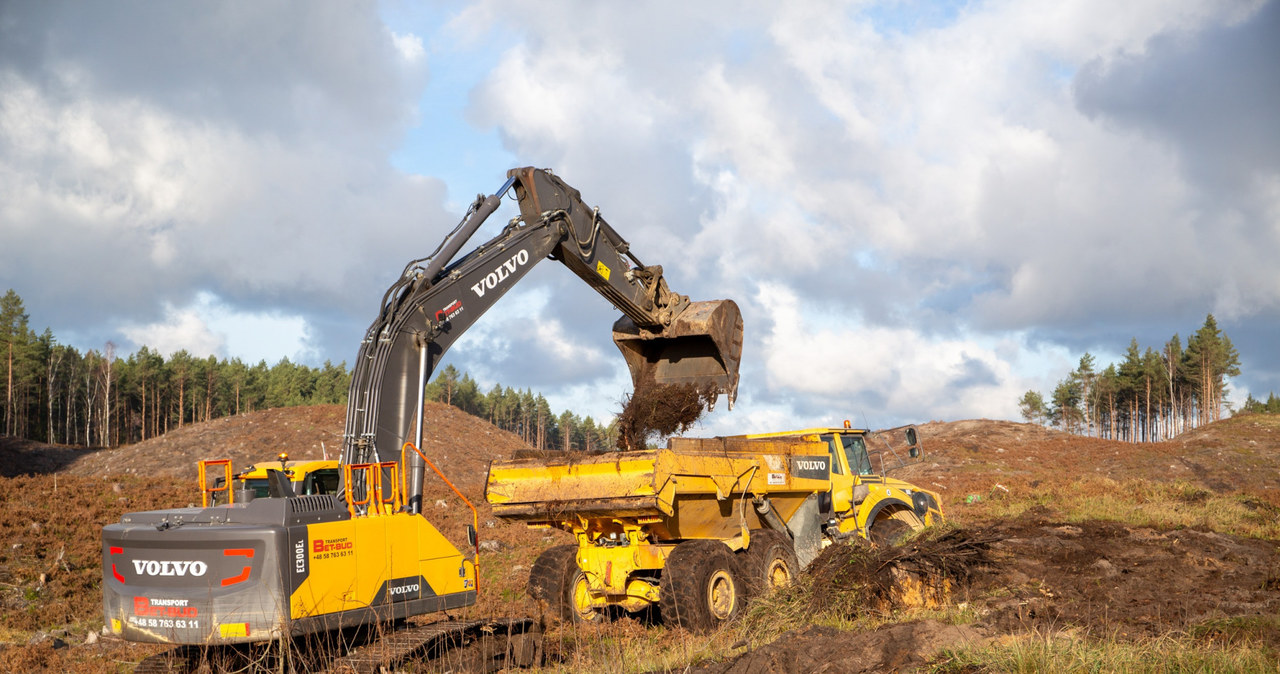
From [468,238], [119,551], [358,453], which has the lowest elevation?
[119,551]

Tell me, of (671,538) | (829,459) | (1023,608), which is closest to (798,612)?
(671,538)

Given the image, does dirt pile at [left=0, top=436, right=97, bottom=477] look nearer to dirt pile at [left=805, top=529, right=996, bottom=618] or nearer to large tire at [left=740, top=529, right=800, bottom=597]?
large tire at [left=740, top=529, right=800, bottom=597]

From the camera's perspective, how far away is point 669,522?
380 inches

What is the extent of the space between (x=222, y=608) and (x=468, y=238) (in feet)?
14.4

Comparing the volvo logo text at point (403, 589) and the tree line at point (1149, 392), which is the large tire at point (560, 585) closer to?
the volvo logo text at point (403, 589)

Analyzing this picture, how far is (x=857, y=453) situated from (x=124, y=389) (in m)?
75.4

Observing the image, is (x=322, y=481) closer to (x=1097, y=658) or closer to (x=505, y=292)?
(x=505, y=292)

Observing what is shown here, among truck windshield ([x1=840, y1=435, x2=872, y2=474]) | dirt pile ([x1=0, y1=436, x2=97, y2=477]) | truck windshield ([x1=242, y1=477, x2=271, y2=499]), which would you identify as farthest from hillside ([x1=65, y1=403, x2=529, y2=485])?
truck windshield ([x1=840, y1=435, x2=872, y2=474])

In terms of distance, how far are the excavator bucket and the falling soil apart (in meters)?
0.25

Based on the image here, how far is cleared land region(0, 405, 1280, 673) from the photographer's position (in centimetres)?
659

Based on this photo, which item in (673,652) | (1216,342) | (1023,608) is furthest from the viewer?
(1216,342)

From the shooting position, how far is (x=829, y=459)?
40.7 feet

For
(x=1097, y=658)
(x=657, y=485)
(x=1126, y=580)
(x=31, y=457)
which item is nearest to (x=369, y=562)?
(x=657, y=485)

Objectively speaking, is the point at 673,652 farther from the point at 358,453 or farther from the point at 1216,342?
the point at 1216,342
